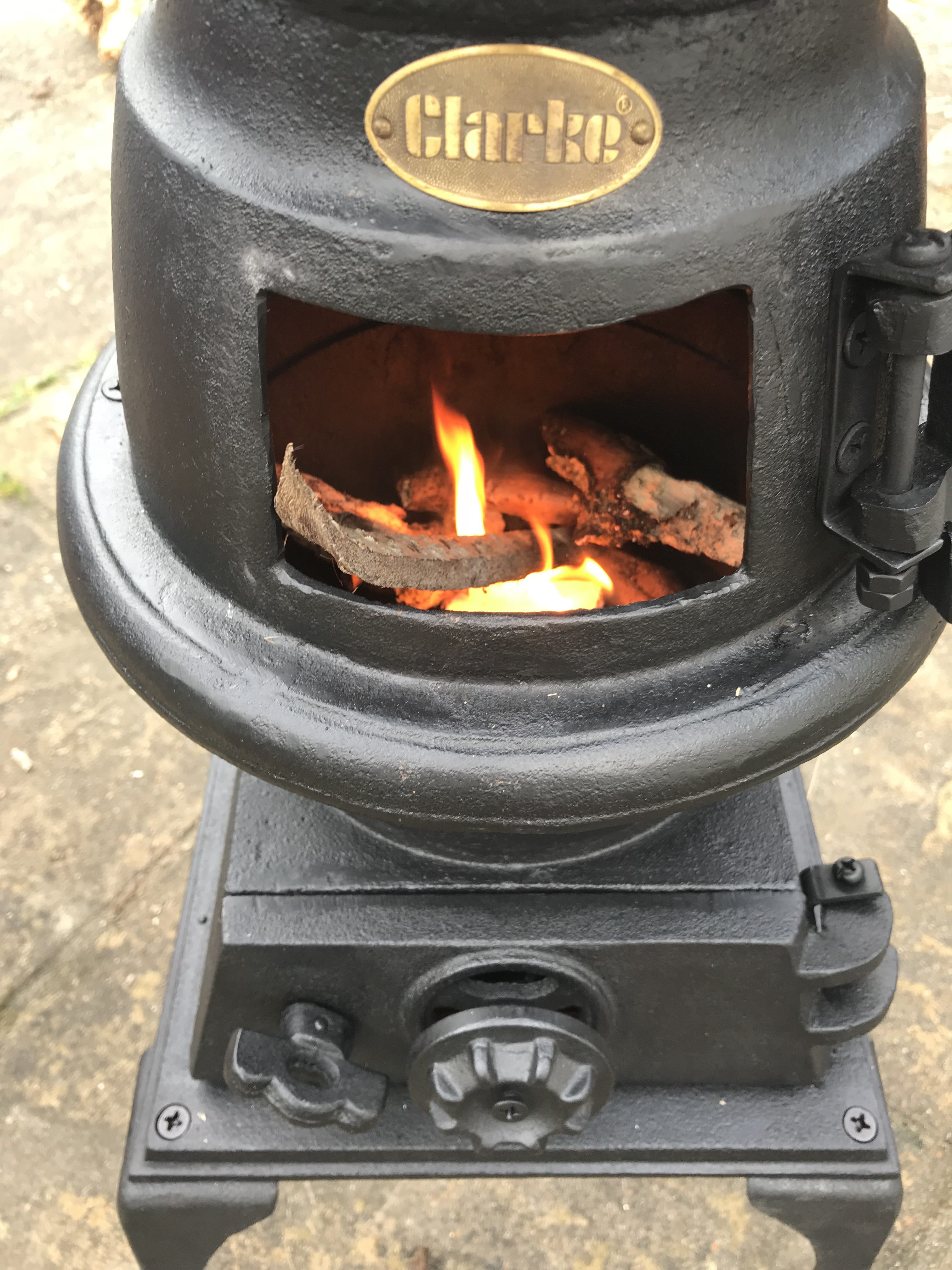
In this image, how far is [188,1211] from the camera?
5.04ft

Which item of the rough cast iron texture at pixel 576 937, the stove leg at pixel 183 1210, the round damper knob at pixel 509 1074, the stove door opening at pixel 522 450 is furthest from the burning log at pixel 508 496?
the stove leg at pixel 183 1210

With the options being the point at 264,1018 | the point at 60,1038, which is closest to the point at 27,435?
the point at 60,1038

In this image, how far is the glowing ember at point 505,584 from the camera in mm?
1472

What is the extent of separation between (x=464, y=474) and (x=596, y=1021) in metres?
0.67

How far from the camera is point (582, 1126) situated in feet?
4.74

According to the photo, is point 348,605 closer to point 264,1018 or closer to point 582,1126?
point 264,1018

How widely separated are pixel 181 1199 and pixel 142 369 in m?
1.02

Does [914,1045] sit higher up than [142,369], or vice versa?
[142,369]

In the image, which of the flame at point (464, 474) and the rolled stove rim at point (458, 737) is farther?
the flame at point (464, 474)

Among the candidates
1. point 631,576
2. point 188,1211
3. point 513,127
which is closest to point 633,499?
point 631,576

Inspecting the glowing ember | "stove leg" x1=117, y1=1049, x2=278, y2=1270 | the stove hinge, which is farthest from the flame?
"stove leg" x1=117, y1=1049, x2=278, y2=1270

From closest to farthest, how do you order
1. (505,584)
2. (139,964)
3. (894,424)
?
1. (894,424)
2. (505,584)
3. (139,964)

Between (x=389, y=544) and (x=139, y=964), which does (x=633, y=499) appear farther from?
(x=139, y=964)

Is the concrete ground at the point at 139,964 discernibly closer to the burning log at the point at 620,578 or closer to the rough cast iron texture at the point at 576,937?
the rough cast iron texture at the point at 576,937
